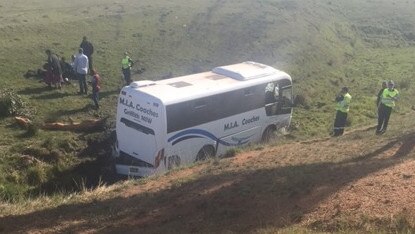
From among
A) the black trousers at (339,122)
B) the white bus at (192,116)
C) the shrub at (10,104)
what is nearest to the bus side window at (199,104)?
the white bus at (192,116)

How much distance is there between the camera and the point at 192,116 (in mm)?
18625

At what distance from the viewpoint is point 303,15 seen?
146 feet

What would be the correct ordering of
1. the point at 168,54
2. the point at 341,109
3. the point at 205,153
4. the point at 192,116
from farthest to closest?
the point at 168,54, the point at 205,153, the point at 341,109, the point at 192,116

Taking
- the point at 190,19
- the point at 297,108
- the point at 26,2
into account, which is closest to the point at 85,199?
the point at 297,108

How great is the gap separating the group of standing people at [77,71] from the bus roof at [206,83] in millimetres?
4290

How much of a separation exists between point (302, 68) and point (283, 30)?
6.32 meters

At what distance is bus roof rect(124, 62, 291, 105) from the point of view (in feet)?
59.9

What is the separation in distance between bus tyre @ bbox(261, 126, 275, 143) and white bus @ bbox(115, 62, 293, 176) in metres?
0.09

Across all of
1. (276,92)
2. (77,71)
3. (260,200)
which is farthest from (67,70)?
(260,200)

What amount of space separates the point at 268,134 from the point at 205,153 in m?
3.99

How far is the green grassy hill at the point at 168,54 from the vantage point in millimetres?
19156

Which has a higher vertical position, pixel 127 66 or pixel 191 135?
pixel 127 66

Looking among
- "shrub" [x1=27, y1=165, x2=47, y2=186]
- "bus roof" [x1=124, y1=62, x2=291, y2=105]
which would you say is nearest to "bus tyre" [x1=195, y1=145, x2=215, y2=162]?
"bus roof" [x1=124, y1=62, x2=291, y2=105]

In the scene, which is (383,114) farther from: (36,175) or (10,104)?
(10,104)
